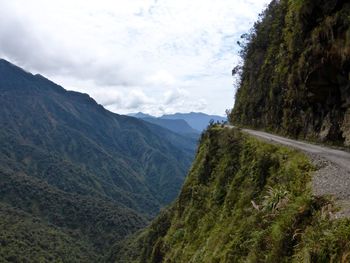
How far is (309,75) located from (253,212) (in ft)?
45.0

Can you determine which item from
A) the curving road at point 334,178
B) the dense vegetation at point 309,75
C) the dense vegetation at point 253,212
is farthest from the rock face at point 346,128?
the dense vegetation at point 253,212

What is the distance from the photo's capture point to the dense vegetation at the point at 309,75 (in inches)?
963

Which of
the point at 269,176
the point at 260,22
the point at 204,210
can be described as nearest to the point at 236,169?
the point at 204,210

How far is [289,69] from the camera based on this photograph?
3341 cm

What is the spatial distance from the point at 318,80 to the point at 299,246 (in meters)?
18.7

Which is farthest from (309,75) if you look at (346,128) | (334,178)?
(334,178)

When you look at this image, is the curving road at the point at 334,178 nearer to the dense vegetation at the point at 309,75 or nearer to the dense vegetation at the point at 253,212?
the dense vegetation at the point at 253,212

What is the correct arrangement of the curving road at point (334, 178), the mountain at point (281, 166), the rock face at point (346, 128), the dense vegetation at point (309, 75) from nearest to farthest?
1. the mountain at point (281, 166)
2. the curving road at point (334, 178)
3. the rock face at point (346, 128)
4. the dense vegetation at point (309, 75)

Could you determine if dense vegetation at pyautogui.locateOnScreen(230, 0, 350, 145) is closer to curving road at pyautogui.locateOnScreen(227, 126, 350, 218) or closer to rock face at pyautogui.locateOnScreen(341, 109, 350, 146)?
rock face at pyautogui.locateOnScreen(341, 109, 350, 146)

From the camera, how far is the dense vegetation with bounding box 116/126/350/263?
9.64 m

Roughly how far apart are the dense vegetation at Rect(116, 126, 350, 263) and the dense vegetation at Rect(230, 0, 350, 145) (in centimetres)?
512

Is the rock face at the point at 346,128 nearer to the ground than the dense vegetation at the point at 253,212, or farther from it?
farther from it

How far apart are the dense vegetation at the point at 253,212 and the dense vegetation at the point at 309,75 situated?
512 cm

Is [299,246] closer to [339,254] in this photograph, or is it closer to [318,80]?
[339,254]
